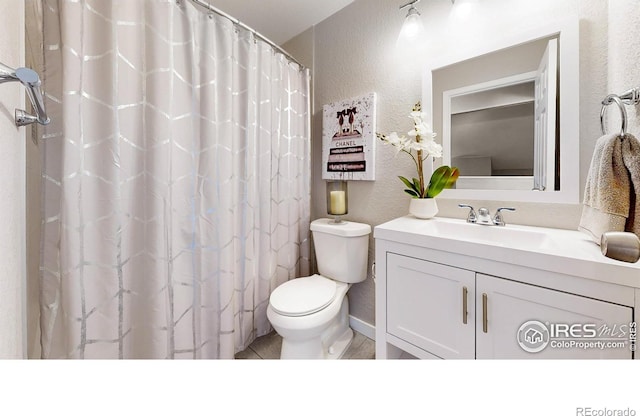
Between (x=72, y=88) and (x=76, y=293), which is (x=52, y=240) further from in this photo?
(x=72, y=88)

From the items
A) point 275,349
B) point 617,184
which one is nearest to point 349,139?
point 617,184

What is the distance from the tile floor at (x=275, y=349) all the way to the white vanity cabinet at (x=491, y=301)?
387 mm

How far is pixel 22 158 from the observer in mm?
750

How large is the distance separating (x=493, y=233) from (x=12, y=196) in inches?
67.5

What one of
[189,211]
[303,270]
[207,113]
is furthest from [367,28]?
[303,270]

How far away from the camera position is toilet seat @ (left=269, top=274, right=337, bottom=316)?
119 cm

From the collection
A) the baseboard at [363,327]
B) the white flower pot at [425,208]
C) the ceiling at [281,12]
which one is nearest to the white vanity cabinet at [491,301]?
the white flower pot at [425,208]

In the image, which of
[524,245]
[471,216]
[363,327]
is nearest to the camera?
[524,245]

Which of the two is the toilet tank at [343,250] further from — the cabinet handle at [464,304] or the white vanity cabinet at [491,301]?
the cabinet handle at [464,304]

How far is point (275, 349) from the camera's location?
1.49 m

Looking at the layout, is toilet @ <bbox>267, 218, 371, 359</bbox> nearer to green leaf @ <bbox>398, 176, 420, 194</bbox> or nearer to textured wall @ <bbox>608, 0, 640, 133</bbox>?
green leaf @ <bbox>398, 176, 420, 194</bbox>

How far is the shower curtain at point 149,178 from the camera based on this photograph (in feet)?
2.76

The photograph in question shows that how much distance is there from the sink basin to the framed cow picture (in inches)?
21.3

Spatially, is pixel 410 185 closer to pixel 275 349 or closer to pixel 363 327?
pixel 363 327
